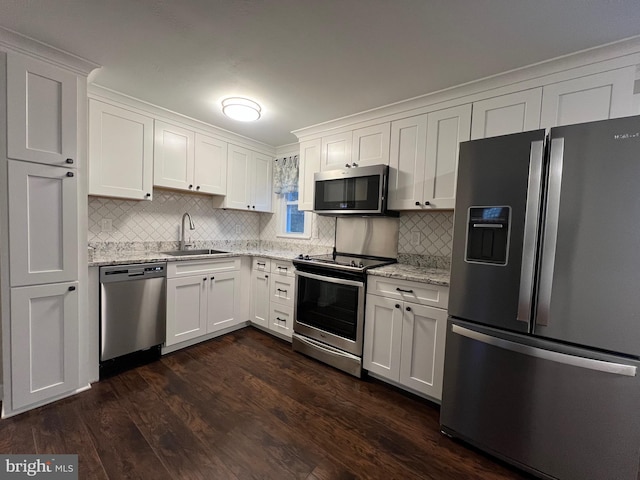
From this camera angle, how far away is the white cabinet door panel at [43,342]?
1.73 meters

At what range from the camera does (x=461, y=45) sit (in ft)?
5.30

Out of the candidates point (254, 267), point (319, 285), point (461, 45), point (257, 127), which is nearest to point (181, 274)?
point (254, 267)

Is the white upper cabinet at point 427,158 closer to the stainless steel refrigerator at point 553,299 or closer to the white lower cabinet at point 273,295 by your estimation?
the stainless steel refrigerator at point 553,299

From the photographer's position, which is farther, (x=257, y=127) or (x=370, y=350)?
(x=257, y=127)

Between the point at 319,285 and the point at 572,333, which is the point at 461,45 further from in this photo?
the point at 319,285

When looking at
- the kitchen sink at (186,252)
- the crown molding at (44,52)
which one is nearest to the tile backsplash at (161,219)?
the kitchen sink at (186,252)

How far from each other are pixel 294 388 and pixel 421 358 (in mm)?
1024

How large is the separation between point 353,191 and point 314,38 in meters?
1.32

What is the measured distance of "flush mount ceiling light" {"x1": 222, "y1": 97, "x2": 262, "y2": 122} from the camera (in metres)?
2.36

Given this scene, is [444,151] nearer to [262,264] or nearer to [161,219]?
[262,264]

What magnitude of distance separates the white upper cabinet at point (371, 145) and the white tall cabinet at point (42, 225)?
2.20 meters

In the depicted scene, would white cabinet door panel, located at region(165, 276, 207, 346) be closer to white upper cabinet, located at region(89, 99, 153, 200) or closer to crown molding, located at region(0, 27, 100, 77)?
white upper cabinet, located at region(89, 99, 153, 200)

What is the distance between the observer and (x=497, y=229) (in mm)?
1513

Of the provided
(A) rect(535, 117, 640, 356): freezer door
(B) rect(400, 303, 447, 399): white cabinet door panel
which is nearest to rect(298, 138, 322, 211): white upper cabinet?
(B) rect(400, 303, 447, 399): white cabinet door panel
